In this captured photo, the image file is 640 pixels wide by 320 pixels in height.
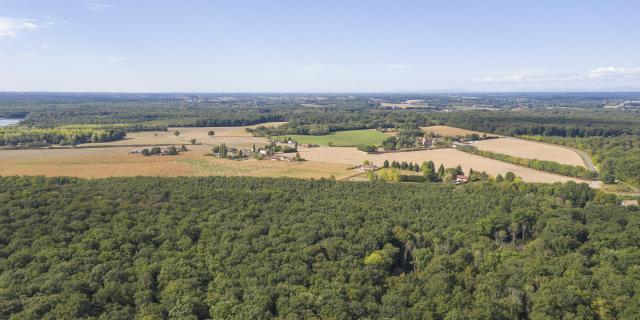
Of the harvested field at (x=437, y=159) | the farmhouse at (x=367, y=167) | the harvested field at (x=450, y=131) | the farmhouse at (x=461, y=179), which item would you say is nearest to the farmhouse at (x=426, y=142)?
the harvested field at (x=437, y=159)

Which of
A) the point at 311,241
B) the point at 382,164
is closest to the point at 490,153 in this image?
the point at 382,164

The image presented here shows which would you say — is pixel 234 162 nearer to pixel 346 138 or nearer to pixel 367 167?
pixel 367 167

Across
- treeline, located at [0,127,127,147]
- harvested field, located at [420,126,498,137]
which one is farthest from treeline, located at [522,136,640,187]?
treeline, located at [0,127,127,147]

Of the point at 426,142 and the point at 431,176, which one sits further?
the point at 426,142

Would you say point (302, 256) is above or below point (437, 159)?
above

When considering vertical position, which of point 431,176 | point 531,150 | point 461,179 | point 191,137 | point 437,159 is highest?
point 191,137

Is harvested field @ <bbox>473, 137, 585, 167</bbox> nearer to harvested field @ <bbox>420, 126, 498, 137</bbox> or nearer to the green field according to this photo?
harvested field @ <bbox>420, 126, 498, 137</bbox>

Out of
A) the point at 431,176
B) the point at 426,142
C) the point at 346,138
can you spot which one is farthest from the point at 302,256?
the point at 346,138
